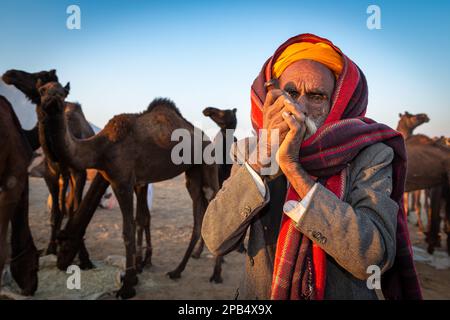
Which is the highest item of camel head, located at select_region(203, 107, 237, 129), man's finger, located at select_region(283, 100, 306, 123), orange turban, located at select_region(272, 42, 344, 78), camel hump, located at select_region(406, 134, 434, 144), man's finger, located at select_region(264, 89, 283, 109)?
orange turban, located at select_region(272, 42, 344, 78)

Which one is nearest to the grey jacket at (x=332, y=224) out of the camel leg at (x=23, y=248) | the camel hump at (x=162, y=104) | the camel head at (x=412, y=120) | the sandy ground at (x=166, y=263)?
the camel leg at (x=23, y=248)

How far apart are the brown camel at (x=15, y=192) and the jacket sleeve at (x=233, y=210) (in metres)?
3.01

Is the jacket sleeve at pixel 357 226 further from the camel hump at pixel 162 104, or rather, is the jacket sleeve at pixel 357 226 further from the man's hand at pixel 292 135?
the camel hump at pixel 162 104

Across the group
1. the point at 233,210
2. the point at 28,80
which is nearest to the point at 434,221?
the point at 233,210

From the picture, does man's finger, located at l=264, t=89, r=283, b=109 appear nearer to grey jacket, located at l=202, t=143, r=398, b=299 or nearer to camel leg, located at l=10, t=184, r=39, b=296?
grey jacket, located at l=202, t=143, r=398, b=299

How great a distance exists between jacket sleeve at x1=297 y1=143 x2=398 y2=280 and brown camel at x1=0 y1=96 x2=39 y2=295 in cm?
343

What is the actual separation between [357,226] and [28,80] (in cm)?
509

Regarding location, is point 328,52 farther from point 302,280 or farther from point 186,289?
point 186,289

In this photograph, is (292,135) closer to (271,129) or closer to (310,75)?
(271,129)

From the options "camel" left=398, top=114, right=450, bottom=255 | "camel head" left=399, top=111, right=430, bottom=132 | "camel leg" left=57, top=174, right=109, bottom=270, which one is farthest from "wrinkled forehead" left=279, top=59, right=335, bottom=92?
"camel head" left=399, top=111, right=430, bottom=132

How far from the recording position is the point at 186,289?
4984 millimetres

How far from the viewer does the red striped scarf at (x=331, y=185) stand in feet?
4.10

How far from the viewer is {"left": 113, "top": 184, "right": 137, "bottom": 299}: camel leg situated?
4539 millimetres

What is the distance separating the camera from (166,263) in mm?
6145
